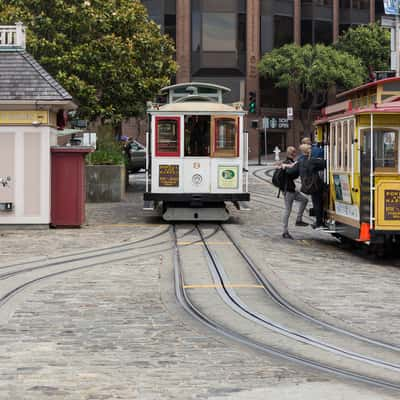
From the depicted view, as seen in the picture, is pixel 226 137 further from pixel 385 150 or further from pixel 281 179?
pixel 385 150

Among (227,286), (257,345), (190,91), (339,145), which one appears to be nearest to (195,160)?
(190,91)

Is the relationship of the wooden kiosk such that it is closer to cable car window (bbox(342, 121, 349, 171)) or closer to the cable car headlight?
the cable car headlight

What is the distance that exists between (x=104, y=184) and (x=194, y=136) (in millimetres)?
7976

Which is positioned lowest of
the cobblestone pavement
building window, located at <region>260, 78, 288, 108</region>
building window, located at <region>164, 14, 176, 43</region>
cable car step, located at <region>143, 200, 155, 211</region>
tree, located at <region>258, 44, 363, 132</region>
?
the cobblestone pavement

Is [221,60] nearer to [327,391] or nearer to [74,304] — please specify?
[74,304]

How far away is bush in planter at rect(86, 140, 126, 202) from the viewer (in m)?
29.0

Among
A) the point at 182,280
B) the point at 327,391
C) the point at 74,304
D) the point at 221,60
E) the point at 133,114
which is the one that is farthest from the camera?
the point at 221,60

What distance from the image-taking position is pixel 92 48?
32.1 meters

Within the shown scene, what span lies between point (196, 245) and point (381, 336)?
8384 mm

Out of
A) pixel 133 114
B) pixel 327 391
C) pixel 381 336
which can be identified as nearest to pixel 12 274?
pixel 381 336

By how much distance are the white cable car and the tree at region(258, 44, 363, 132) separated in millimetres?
40260

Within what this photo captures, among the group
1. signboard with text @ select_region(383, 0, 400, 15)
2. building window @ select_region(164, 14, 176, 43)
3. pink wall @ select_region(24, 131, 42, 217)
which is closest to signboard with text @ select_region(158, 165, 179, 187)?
pink wall @ select_region(24, 131, 42, 217)

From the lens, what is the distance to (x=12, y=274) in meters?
13.1

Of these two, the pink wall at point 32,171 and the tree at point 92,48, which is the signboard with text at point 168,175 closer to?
the pink wall at point 32,171
